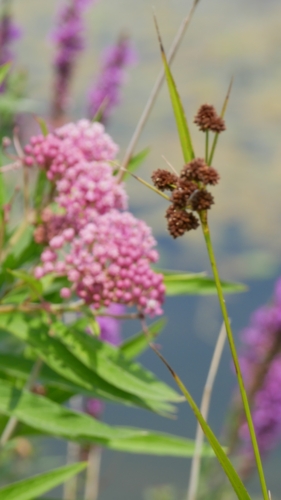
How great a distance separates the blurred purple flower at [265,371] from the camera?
1411 mm

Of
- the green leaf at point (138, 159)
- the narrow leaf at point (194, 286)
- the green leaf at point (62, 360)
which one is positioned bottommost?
→ the green leaf at point (62, 360)

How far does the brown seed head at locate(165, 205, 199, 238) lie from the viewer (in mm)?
396

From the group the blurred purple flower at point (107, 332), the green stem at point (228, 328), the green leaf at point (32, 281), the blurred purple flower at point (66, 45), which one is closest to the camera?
the green stem at point (228, 328)

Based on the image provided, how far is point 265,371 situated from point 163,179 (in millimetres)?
1088

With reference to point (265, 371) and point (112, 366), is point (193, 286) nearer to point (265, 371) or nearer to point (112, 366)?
point (112, 366)

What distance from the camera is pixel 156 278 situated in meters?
0.65

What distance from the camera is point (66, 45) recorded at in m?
2.18

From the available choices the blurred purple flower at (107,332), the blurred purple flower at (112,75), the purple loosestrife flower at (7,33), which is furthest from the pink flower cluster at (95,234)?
the purple loosestrife flower at (7,33)

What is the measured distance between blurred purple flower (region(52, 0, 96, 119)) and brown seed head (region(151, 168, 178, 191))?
1707mm

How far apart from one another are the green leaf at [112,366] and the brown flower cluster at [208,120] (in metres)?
0.30

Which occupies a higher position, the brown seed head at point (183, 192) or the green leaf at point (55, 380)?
the brown seed head at point (183, 192)

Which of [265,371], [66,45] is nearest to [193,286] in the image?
[265,371]

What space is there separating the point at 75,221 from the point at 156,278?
0.11 m

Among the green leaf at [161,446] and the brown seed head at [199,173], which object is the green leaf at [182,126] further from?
the green leaf at [161,446]
